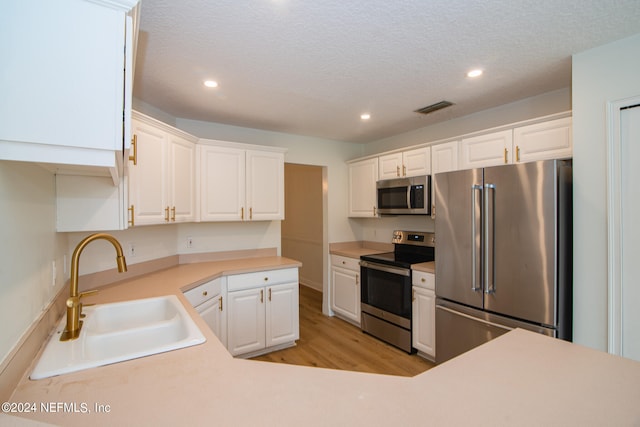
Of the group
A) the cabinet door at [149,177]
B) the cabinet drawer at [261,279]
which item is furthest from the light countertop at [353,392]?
the cabinet drawer at [261,279]

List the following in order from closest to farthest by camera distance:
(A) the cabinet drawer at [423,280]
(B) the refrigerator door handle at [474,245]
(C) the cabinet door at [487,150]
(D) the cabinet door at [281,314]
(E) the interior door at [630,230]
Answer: (E) the interior door at [630,230]
(B) the refrigerator door handle at [474,245]
(C) the cabinet door at [487,150]
(A) the cabinet drawer at [423,280]
(D) the cabinet door at [281,314]

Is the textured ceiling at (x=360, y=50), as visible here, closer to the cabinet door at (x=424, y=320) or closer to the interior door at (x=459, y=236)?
the interior door at (x=459, y=236)

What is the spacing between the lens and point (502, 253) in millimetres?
2170

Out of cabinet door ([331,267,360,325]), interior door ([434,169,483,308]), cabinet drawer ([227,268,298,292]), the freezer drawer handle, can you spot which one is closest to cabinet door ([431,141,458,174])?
interior door ([434,169,483,308])

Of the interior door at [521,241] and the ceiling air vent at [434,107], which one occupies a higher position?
the ceiling air vent at [434,107]

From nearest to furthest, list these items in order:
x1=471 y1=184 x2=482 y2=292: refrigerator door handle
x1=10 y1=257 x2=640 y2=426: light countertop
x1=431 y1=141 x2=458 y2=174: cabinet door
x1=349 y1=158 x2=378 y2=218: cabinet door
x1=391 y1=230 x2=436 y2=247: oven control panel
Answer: x1=10 y1=257 x2=640 y2=426: light countertop
x1=471 y1=184 x2=482 y2=292: refrigerator door handle
x1=431 y1=141 x2=458 y2=174: cabinet door
x1=391 y1=230 x2=436 y2=247: oven control panel
x1=349 y1=158 x2=378 y2=218: cabinet door

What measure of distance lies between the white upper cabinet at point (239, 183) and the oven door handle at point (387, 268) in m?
1.13

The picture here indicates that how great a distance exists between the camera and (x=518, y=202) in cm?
209

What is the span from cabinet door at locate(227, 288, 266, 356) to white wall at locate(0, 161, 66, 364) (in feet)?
4.95

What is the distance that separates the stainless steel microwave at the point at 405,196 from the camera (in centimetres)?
307

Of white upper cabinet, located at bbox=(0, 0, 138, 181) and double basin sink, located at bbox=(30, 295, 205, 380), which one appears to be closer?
white upper cabinet, located at bbox=(0, 0, 138, 181)

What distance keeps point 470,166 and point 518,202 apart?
0.71 meters

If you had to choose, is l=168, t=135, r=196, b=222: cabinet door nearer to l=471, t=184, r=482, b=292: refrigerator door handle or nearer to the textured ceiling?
the textured ceiling

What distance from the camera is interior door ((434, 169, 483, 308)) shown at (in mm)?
2332
